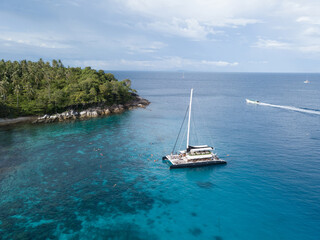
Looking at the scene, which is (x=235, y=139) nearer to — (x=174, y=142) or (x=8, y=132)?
(x=174, y=142)

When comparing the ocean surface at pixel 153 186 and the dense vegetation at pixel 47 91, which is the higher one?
the dense vegetation at pixel 47 91

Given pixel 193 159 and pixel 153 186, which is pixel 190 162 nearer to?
pixel 193 159

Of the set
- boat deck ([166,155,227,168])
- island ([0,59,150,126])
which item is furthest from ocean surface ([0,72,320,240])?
island ([0,59,150,126])

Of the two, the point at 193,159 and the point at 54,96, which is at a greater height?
the point at 54,96

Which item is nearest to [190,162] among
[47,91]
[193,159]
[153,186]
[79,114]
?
[193,159]

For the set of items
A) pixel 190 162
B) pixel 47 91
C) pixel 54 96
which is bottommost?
pixel 190 162

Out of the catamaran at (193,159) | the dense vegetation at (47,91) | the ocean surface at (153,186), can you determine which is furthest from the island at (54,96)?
the catamaran at (193,159)

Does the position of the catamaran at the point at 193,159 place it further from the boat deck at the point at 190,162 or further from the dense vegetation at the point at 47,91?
the dense vegetation at the point at 47,91

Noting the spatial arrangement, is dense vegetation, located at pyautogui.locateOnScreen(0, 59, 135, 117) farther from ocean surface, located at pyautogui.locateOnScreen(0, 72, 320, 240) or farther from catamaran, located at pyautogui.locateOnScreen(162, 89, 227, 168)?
catamaran, located at pyautogui.locateOnScreen(162, 89, 227, 168)
